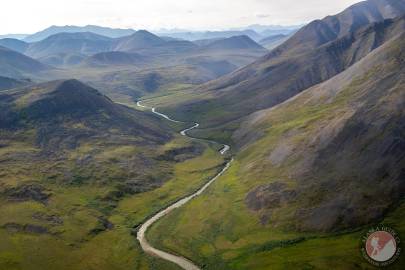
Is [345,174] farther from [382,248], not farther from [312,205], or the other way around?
[382,248]

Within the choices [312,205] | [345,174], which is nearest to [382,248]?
[312,205]

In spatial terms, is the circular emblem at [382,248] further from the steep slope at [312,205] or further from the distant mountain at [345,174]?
the distant mountain at [345,174]

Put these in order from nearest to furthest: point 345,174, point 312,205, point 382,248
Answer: point 382,248, point 312,205, point 345,174

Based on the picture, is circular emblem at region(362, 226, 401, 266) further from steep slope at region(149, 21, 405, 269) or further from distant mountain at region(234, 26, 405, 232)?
distant mountain at region(234, 26, 405, 232)

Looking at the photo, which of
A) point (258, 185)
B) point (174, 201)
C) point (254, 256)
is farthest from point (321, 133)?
point (254, 256)


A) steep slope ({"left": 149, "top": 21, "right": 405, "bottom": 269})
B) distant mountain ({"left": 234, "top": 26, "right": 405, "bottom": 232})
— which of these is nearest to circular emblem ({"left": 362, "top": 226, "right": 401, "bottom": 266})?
steep slope ({"left": 149, "top": 21, "right": 405, "bottom": 269})

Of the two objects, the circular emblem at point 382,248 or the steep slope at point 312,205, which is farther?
the steep slope at point 312,205

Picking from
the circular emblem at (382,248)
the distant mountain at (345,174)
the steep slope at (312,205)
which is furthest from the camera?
the distant mountain at (345,174)

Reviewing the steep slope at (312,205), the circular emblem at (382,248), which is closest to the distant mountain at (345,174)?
the steep slope at (312,205)
